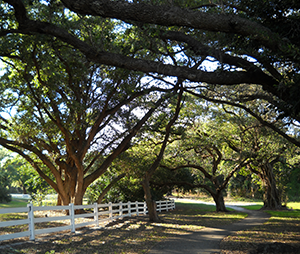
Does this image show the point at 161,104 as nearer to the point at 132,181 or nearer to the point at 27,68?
the point at 27,68

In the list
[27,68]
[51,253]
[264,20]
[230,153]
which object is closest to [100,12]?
[264,20]

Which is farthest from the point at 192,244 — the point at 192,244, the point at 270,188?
the point at 270,188

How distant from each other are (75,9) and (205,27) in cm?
264

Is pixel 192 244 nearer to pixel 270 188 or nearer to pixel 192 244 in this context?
pixel 192 244

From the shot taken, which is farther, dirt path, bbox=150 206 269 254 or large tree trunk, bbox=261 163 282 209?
large tree trunk, bbox=261 163 282 209

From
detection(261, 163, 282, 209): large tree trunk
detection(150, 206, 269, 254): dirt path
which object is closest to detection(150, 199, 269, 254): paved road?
detection(150, 206, 269, 254): dirt path

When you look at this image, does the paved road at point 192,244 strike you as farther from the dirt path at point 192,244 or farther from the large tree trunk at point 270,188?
the large tree trunk at point 270,188

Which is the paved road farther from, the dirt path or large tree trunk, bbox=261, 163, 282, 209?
large tree trunk, bbox=261, 163, 282, 209

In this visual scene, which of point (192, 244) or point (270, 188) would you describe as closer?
point (192, 244)

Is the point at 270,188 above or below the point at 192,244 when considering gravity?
above

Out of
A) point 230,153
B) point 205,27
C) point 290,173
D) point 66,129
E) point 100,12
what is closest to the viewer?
point 100,12

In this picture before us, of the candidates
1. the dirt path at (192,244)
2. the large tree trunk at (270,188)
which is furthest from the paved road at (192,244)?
the large tree trunk at (270,188)

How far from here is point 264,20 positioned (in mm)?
7582

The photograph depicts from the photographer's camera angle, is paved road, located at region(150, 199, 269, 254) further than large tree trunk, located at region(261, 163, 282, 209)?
No
